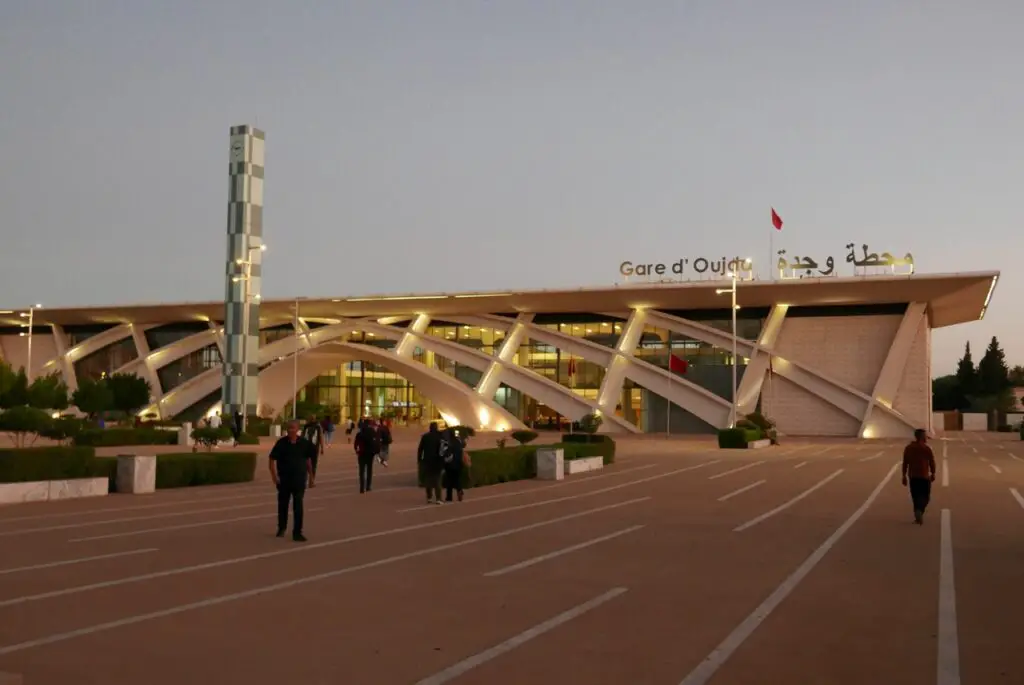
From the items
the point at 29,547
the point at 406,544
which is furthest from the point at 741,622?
the point at 29,547

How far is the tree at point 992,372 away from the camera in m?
111

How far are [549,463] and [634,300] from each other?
3951 cm

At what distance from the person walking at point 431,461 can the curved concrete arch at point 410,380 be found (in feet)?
157

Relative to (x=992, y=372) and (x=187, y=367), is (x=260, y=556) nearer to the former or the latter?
(x=187, y=367)

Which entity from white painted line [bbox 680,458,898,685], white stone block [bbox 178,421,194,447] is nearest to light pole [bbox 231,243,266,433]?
white stone block [bbox 178,421,194,447]

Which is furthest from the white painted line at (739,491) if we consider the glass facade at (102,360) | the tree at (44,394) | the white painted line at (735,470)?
the glass facade at (102,360)

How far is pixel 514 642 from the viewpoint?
284 inches

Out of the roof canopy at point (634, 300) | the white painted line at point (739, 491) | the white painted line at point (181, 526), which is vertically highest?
the roof canopy at point (634, 300)

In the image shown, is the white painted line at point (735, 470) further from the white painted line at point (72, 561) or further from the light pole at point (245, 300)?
the light pole at point (245, 300)

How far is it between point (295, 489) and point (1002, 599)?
819 centimetres

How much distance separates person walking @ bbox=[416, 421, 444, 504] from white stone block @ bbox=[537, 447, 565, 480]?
696 cm

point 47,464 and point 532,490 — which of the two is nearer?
point 47,464

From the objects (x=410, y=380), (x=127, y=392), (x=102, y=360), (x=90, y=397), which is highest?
(x=102, y=360)

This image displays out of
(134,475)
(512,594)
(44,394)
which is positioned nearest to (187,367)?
(44,394)
